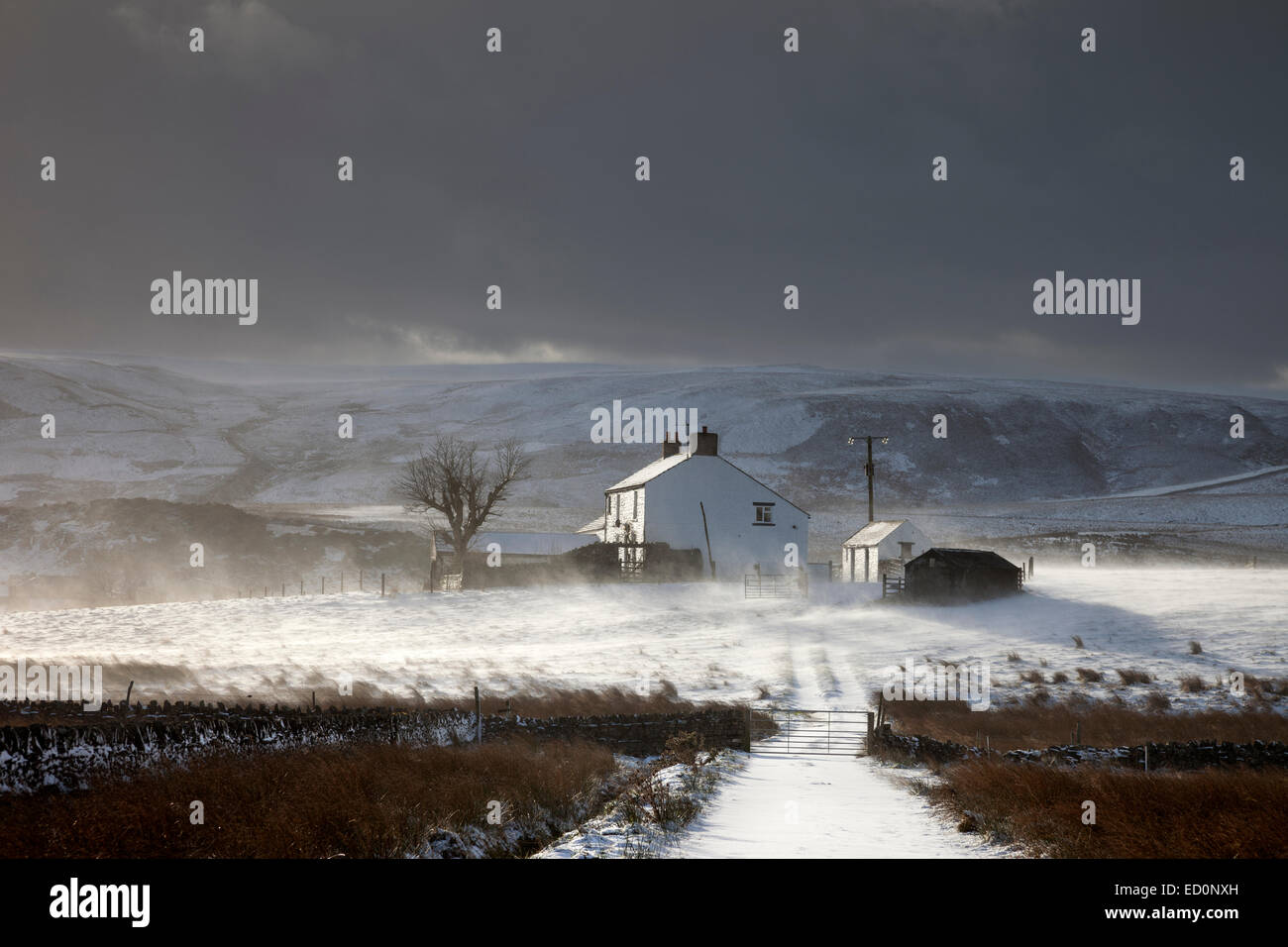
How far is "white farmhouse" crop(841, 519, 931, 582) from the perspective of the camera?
63594 millimetres

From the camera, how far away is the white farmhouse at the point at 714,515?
65062mm

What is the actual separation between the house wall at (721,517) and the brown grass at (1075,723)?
34.6 meters

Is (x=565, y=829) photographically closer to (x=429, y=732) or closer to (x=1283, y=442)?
(x=429, y=732)

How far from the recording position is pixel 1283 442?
198 m

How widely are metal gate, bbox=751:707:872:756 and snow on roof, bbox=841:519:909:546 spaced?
1417 inches

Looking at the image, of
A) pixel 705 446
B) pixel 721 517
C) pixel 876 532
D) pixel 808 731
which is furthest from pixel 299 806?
pixel 876 532

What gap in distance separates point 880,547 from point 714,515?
1088 centimetres

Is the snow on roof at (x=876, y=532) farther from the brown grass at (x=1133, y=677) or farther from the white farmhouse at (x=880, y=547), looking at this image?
the brown grass at (x=1133, y=677)

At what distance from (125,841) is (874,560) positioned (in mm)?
58356

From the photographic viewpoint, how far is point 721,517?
66062mm

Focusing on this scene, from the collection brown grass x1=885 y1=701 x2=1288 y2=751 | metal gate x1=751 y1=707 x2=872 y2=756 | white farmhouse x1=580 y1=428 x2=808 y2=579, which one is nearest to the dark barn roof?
white farmhouse x1=580 y1=428 x2=808 y2=579

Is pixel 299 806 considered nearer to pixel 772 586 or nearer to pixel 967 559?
pixel 967 559

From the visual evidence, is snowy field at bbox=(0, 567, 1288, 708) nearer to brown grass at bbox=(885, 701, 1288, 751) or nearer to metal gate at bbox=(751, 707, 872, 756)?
brown grass at bbox=(885, 701, 1288, 751)
